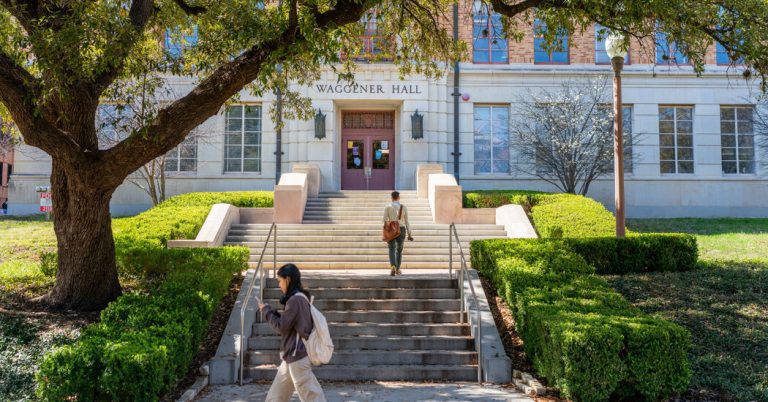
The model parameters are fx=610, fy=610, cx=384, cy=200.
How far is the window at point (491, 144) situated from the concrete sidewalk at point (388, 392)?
51.9ft

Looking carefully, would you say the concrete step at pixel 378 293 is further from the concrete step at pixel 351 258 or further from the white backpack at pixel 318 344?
the white backpack at pixel 318 344

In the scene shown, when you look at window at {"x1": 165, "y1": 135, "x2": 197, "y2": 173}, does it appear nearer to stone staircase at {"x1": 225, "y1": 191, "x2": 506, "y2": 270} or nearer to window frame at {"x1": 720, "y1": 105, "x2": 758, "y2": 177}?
stone staircase at {"x1": 225, "y1": 191, "x2": 506, "y2": 270}

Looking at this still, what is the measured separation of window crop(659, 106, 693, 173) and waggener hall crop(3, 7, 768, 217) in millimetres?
38

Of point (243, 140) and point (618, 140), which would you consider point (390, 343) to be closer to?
point (618, 140)

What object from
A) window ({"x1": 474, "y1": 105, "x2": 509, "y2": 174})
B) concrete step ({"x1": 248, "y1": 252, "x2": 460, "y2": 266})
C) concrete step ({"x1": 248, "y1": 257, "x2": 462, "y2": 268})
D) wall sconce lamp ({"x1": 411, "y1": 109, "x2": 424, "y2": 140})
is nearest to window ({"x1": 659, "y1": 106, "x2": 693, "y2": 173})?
window ({"x1": 474, "y1": 105, "x2": 509, "y2": 174})

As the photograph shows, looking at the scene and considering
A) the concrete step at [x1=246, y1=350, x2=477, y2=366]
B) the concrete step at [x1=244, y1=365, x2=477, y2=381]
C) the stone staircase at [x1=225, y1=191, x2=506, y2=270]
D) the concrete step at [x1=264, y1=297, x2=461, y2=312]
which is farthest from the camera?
the stone staircase at [x1=225, y1=191, x2=506, y2=270]

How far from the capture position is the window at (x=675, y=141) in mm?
23031

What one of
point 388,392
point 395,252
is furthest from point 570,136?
point 388,392

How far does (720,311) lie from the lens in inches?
352

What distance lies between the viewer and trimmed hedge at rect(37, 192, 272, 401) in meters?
5.75

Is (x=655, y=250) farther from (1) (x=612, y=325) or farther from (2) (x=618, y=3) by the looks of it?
(1) (x=612, y=325)

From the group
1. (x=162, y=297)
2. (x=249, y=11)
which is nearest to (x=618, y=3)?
(x=249, y=11)

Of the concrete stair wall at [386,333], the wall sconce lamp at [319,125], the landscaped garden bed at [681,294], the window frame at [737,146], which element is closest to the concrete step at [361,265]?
the landscaped garden bed at [681,294]

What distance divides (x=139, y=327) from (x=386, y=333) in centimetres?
346
